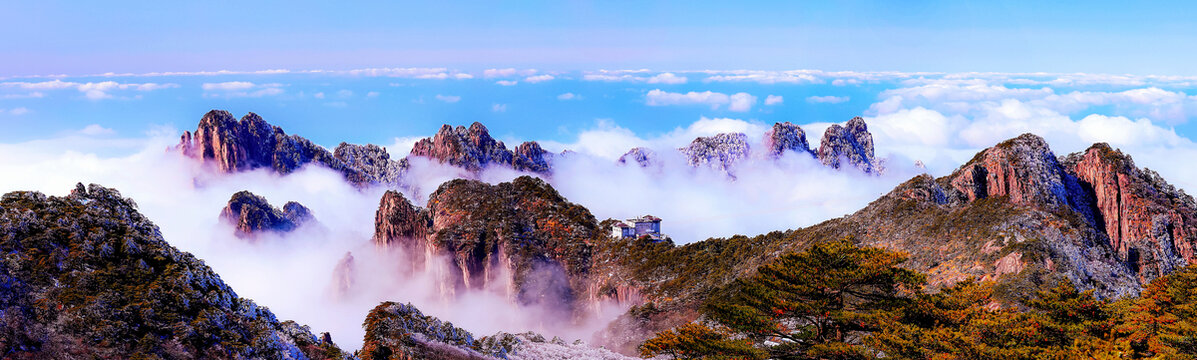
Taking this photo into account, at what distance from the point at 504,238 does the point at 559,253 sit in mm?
8846

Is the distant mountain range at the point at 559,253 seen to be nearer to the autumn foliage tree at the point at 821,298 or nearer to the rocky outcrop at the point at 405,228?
the rocky outcrop at the point at 405,228

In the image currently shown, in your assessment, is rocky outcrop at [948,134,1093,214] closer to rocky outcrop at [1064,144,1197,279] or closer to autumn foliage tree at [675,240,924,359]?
rocky outcrop at [1064,144,1197,279]

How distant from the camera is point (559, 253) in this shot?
110m

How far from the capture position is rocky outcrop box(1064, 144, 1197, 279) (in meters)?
70.4

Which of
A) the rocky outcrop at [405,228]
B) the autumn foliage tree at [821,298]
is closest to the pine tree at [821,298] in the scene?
the autumn foliage tree at [821,298]

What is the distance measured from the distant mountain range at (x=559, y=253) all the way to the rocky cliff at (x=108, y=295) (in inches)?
2.4

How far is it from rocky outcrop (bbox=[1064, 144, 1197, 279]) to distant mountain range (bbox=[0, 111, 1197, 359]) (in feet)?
0.53

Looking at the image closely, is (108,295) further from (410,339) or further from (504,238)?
(504,238)

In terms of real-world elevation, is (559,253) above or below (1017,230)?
below

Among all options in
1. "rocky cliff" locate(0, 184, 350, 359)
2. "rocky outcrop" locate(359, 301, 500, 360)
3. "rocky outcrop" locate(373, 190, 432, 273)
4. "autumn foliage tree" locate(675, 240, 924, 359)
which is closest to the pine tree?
"autumn foliage tree" locate(675, 240, 924, 359)

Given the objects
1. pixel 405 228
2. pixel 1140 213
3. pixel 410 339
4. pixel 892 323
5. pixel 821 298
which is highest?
pixel 821 298

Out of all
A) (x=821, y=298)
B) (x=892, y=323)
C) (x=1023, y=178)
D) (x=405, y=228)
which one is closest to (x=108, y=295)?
(x=821, y=298)

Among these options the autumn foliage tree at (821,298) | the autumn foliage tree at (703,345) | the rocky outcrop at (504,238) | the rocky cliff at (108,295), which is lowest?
the rocky outcrop at (504,238)

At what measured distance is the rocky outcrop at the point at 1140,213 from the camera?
70.4 metres
